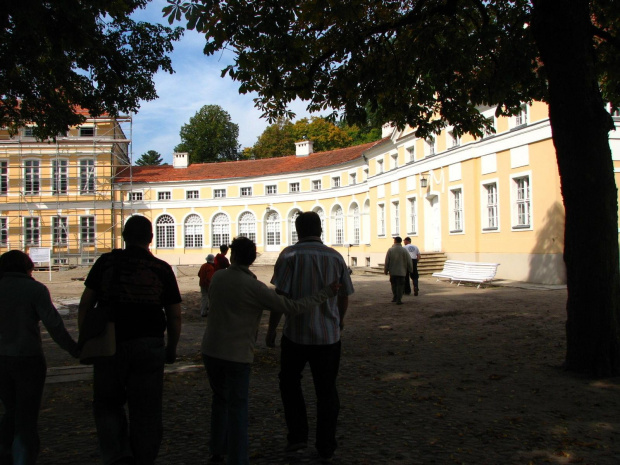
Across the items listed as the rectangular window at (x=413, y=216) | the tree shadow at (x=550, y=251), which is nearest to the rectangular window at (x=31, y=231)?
the rectangular window at (x=413, y=216)

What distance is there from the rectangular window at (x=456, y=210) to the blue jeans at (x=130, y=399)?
77.8 feet

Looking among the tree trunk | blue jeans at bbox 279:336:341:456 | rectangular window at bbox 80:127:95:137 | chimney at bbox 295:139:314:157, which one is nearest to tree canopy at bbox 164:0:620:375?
the tree trunk

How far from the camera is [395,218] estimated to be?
109 ft

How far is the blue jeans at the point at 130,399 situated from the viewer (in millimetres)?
3424

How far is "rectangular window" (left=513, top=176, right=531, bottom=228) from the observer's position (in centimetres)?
2148

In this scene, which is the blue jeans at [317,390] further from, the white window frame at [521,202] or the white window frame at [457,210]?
the white window frame at [457,210]

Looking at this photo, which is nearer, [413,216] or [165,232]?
[413,216]

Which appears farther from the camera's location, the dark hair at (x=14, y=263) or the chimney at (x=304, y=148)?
the chimney at (x=304, y=148)

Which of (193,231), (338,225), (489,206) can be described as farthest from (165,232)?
(489,206)

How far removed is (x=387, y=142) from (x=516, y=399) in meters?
28.9

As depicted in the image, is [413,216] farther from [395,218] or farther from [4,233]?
[4,233]

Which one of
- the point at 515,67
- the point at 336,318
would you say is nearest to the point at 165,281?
the point at 336,318

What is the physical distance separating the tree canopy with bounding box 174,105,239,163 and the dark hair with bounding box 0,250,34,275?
61142 millimetres

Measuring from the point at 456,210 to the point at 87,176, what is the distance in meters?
31.9
